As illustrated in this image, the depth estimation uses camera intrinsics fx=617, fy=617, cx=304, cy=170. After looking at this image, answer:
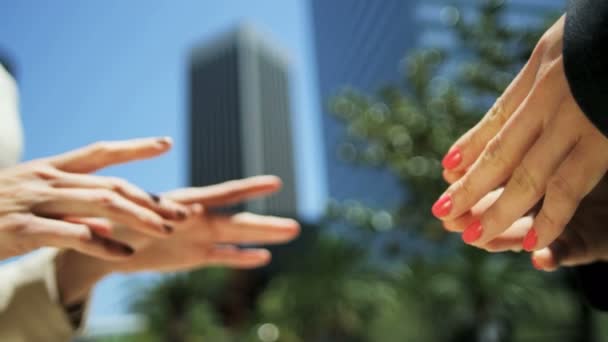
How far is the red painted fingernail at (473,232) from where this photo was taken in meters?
1.10

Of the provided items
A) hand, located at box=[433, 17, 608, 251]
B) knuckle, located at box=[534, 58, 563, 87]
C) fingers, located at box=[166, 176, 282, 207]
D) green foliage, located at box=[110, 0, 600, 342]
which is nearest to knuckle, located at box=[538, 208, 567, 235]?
hand, located at box=[433, 17, 608, 251]

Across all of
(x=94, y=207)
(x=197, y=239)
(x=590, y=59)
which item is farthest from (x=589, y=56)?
(x=197, y=239)

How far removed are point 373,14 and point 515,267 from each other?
161 ft

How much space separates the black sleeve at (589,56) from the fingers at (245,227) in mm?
835

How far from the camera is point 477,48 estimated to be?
13945 millimetres

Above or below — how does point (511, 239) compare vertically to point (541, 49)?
below

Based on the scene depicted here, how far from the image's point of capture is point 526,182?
1027 millimetres

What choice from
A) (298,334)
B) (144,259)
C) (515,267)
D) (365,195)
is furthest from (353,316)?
(365,195)

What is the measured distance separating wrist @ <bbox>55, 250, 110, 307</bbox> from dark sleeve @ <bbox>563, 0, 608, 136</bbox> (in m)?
1.15

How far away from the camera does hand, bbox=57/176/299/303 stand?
4.98 feet

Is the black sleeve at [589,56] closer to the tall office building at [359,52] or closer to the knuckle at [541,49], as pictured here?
the knuckle at [541,49]

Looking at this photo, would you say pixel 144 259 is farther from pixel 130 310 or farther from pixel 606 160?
pixel 130 310

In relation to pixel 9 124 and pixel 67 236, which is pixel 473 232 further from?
pixel 9 124

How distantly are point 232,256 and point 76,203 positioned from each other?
1.77ft
